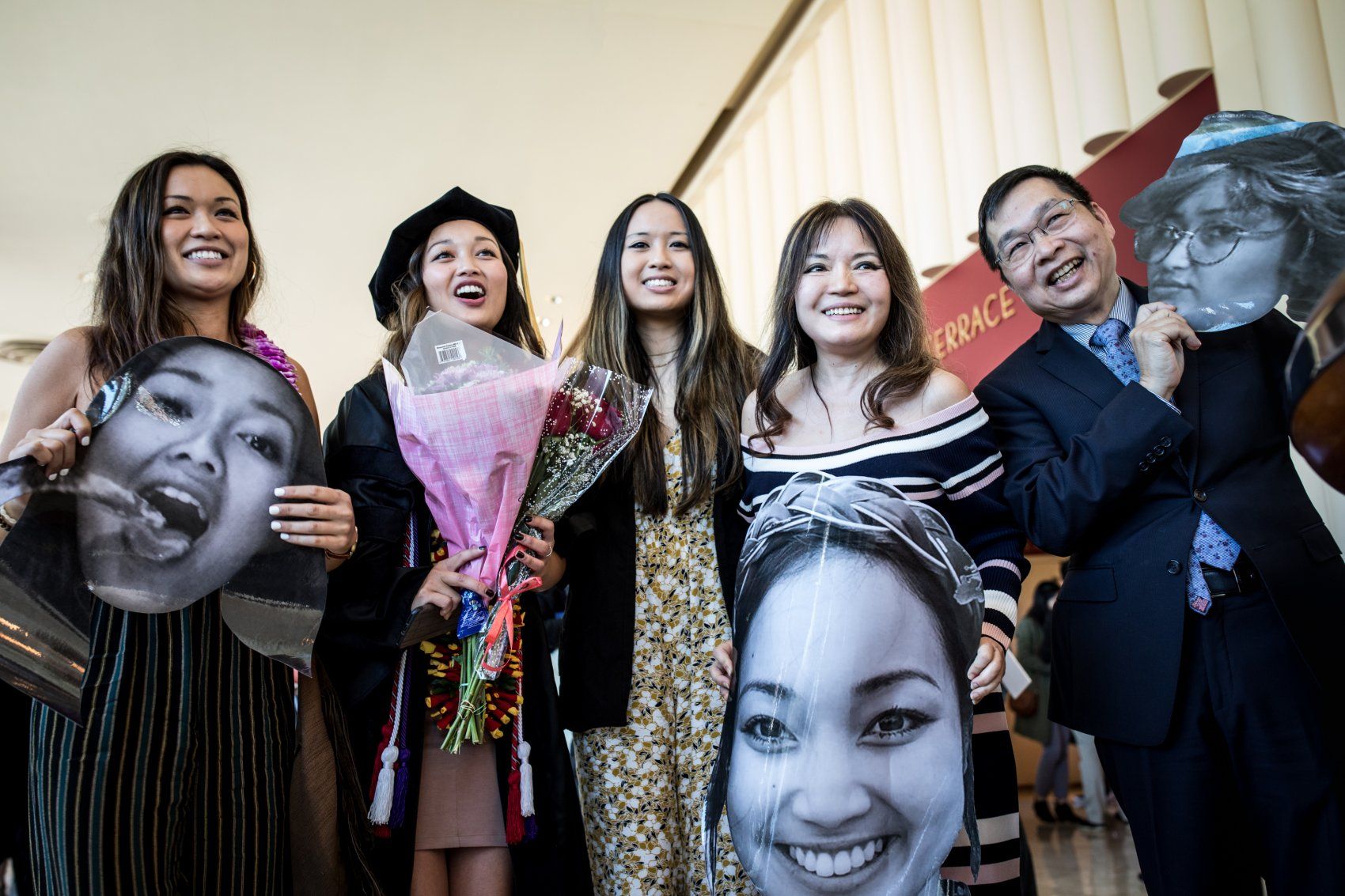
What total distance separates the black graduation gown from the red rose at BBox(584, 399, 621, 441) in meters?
0.36

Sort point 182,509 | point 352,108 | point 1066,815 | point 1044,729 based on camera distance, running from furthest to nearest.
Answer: point 1044,729
point 1066,815
point 352,108
point 182,509

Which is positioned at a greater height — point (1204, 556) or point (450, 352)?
point (450, 352)

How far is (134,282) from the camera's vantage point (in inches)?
72.2

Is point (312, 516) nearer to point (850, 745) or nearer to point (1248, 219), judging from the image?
point (850, 745)

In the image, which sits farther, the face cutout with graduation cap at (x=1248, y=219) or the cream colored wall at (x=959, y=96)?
the cream colored wall at (x=959, y=96)

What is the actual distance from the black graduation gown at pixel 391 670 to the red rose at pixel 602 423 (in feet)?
1.17

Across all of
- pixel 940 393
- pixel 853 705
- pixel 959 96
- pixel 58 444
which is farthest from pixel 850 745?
pixel 959 96

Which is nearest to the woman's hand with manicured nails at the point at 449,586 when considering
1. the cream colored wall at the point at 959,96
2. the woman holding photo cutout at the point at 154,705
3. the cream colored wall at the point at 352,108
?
the woman holding photo cutout at the point at 154,705

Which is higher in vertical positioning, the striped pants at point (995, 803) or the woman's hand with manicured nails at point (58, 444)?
the woman's hand with manicured nails at point (58, 444)

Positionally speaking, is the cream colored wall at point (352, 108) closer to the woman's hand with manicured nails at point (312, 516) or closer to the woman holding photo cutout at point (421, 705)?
the woman holding photo cutout at point (421, 705)

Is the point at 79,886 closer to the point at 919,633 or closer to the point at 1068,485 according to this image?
the point at 919,633

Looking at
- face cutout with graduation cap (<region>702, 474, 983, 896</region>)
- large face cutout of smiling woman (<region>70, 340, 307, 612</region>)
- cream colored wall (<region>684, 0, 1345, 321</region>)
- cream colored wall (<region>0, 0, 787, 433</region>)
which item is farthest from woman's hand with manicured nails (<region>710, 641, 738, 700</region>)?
cream colored wall (<region>0, 0, 787, 433</region>)

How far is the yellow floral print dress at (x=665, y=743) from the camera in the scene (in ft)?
A: 6.07

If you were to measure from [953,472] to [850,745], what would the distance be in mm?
562
